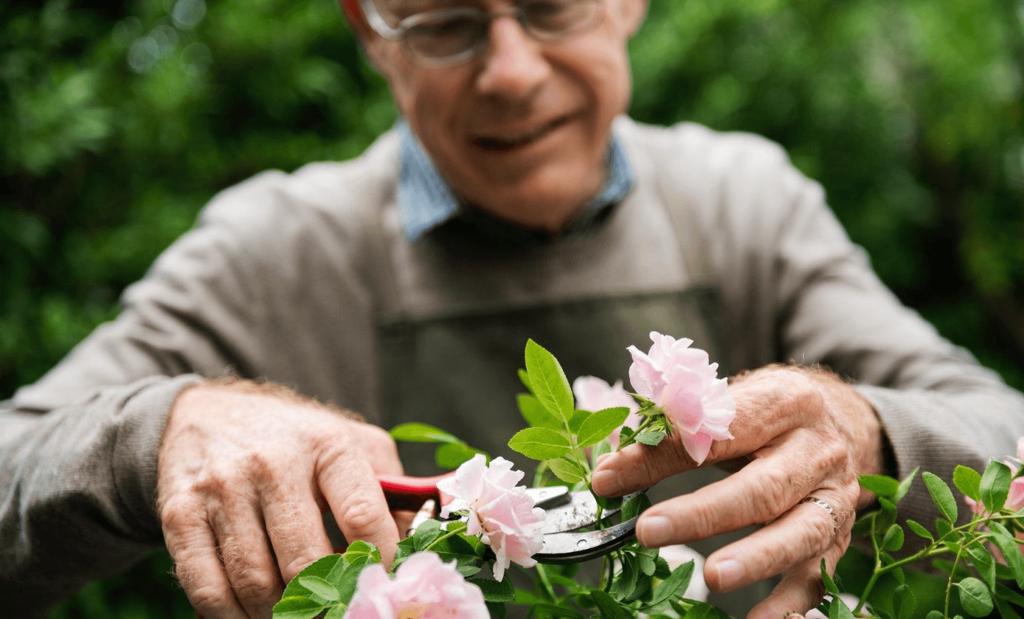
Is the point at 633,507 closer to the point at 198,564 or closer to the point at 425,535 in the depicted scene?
the point at 425,535

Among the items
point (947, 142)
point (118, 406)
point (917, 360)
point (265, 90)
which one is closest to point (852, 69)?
point (947, 142)

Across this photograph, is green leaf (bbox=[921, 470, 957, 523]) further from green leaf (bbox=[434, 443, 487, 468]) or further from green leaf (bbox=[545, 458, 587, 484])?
green leaf (bbox=[434, 443, 487, 468])

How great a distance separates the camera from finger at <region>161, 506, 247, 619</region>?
0.70 metres

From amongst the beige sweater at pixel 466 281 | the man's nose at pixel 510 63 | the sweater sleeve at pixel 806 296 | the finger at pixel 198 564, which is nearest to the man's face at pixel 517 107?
the man's nose at pixel 510 63

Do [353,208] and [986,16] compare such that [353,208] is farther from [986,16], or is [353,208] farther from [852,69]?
[986,16]

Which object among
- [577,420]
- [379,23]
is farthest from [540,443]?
[379,23]

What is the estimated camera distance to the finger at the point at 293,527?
0.68m

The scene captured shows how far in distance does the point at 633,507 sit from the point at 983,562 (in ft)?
0.87

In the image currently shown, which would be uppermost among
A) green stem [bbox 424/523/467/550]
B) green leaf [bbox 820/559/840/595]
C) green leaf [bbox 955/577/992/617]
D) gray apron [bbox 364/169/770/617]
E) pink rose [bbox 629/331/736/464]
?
pink rose [bbox 629/331/736/464]

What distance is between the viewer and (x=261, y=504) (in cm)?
72

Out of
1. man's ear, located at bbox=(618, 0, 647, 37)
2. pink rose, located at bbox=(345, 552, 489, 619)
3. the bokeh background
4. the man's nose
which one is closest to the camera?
pink rose, located at bbox=(345, 552, 489, 619)

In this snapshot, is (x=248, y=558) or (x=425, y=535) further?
(x=248, y=558)

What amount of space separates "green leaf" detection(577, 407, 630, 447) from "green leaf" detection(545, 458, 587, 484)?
1.4 inches

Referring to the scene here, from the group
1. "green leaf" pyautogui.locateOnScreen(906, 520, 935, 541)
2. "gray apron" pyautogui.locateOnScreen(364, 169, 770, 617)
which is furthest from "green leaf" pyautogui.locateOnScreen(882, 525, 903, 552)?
"gray apron" pyautogui.locateOnScreen(364, 169, 770, 617)
